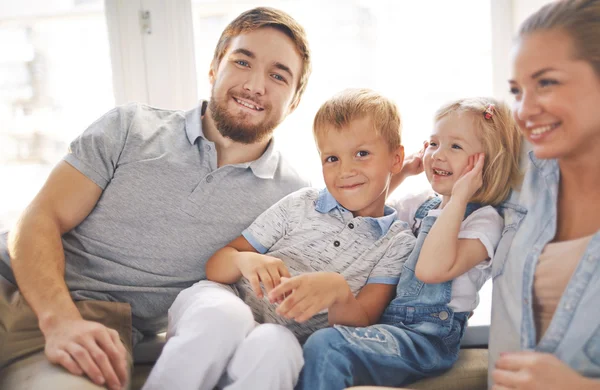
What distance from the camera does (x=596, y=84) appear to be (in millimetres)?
1058

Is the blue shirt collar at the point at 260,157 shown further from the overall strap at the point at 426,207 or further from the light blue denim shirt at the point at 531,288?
the light blue denim shirt at the point at 531,288

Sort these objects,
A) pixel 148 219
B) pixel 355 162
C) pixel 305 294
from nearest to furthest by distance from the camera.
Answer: pixel 305 294, pixel 355 162, pixel 148 219

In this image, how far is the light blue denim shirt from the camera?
1097mm

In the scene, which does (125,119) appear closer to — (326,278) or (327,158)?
(327,158)

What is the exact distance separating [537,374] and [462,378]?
16.3 inches

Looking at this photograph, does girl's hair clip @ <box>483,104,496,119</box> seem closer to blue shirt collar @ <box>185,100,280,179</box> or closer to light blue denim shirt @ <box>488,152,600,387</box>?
light blue denim shirt @ <box>488,152,600,387</box>

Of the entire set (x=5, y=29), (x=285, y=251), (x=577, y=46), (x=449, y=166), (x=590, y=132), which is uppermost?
(x=5, y=29)

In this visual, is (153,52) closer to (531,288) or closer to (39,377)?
(39,377)

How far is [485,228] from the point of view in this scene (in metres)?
1.36

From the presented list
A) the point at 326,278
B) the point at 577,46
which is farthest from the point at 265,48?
the point at 577,46

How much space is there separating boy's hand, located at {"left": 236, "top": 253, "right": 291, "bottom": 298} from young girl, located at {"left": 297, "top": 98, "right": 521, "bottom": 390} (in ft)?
0.50

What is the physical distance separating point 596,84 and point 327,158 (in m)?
0.69

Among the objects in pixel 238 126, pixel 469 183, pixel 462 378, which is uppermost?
pixel 238 126

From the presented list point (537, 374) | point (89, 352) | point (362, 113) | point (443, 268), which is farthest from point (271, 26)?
point (537, 374)
